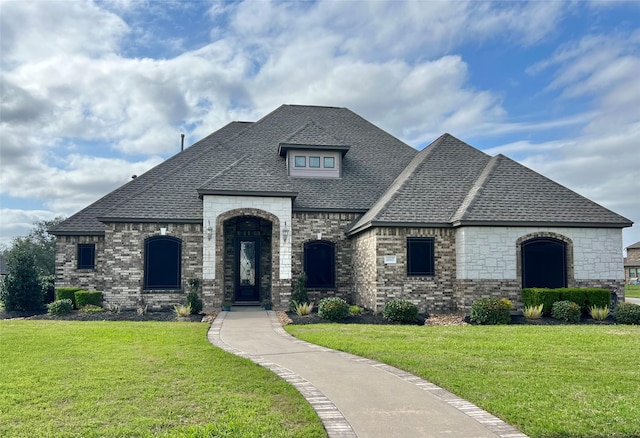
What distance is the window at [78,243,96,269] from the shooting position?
830 inches

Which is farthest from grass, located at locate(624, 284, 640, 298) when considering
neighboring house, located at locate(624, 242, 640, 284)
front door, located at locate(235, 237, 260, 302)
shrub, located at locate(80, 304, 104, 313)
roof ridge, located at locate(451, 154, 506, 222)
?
shrub, located at locate(80, 304, 104, 313)

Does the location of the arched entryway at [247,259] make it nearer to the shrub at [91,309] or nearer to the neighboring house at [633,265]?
the shrub at [91,309]

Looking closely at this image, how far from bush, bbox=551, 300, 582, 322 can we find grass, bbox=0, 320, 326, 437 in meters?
10.7

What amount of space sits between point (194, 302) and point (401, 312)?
22.4ft

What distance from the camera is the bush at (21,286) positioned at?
19.5m

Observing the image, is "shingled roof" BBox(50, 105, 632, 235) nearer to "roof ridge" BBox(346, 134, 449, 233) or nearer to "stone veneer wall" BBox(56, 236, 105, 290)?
"roof ridge" BBox(346, 134, 449, 233)

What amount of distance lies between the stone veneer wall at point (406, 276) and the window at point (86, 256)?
1154 centimetres

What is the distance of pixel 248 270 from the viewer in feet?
68.0

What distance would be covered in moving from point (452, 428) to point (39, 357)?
7.73m

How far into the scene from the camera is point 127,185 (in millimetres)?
21859

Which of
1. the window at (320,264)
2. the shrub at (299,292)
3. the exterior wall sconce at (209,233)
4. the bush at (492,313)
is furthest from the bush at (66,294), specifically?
the bush at (492,313)

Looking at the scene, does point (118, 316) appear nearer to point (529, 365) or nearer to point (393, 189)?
point (393, 189)

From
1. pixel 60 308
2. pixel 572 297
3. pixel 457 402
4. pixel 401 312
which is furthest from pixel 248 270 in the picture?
pixel 457 402

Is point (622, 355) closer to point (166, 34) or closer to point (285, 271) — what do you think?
point (285, 271)
